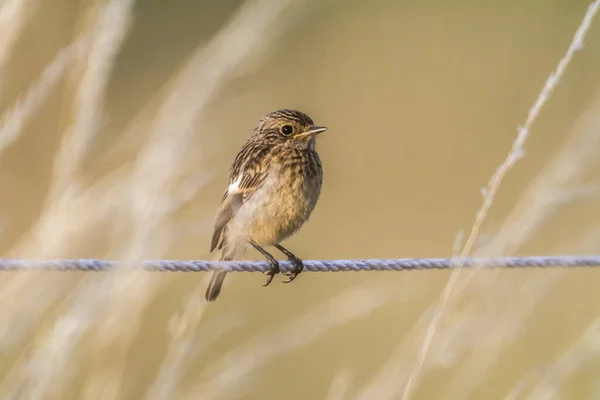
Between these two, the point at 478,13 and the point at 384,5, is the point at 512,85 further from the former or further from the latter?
the point at 384,5

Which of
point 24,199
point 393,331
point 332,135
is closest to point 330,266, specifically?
point 393,331

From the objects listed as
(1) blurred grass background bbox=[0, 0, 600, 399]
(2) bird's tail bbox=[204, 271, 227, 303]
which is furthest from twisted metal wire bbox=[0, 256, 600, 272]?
(2) bird's tail bbox=[204, 271, 227, 303]

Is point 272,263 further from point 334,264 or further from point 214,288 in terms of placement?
point 334,264

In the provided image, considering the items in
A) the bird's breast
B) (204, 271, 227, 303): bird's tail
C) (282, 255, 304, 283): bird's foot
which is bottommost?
(204, 271, 227, 303): bird's tail

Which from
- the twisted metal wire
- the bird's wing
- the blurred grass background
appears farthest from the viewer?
the bird's wing

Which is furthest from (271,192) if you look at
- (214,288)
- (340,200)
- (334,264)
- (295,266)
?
(340,200)

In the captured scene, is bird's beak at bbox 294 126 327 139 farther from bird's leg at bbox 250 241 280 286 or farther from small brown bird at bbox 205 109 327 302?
bird's leg at bbox 250 241 280 286
